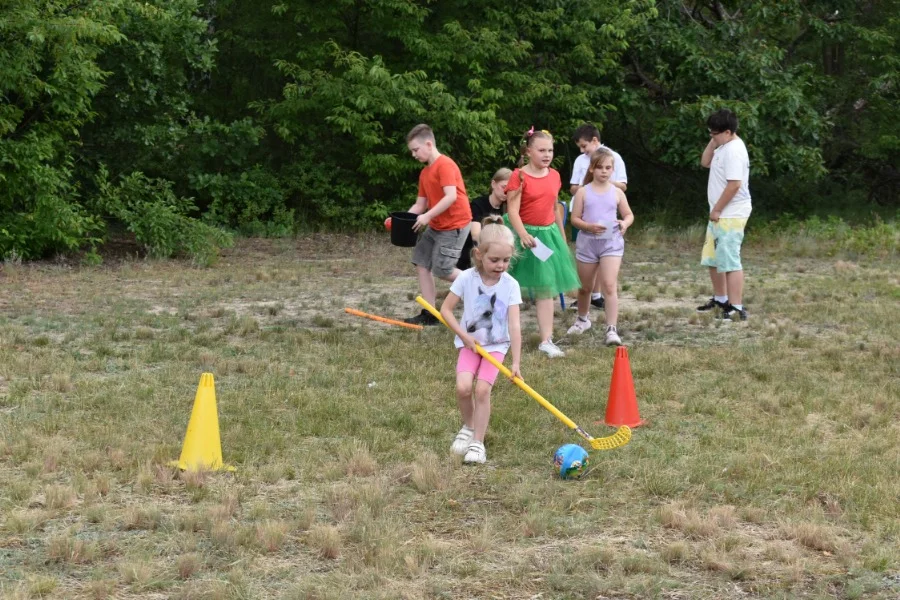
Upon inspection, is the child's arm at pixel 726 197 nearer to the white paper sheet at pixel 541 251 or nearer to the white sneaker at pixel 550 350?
the white paper sheet at pixel 541 251

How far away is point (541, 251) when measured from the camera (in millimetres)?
8469

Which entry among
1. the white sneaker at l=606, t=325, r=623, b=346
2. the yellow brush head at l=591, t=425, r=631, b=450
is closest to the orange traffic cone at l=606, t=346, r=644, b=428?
the yellow brush head at l=591, t=425, r=631, b=450

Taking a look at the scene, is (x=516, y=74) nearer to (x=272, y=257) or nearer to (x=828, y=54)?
(x=272, y=257)

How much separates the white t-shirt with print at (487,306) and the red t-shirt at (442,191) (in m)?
3.24

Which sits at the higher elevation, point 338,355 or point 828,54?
point 828,54

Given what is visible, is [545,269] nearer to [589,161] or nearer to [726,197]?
[726,197]

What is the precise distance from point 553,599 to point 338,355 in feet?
14.6

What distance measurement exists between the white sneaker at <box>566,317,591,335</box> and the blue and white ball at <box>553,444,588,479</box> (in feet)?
12.7

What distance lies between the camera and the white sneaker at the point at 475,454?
564 centimetres

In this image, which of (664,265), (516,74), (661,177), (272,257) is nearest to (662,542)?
(664,265)

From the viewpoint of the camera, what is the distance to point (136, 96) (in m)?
15.4

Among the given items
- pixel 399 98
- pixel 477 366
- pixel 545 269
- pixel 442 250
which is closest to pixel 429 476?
pixel 477 366

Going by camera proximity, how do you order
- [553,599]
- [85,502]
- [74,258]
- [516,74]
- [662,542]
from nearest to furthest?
[553,599] → [662,542] → [85,502] → [74,258] → [516,74]

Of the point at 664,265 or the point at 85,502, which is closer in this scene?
the point at 85,502
